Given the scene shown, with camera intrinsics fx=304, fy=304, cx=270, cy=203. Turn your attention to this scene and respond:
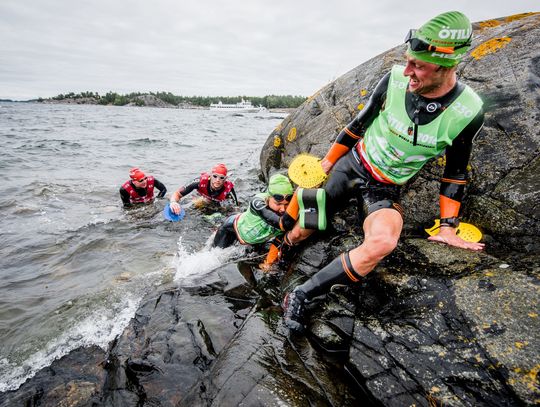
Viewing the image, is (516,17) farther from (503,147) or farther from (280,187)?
(280,187)

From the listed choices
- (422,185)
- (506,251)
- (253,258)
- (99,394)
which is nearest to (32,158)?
(253,258)

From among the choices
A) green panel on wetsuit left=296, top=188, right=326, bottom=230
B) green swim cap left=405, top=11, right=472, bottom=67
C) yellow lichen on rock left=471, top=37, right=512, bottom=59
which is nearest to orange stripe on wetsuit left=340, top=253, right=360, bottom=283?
green panel on wetsuit left=296, top=188, right=326, bottom=230

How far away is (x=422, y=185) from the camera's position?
14.9 ft

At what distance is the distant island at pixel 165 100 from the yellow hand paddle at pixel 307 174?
111m

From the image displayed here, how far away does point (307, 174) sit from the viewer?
14.4 feet

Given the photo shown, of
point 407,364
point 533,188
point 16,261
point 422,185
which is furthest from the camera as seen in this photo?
point 16,261

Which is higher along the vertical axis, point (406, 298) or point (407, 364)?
point (406, 298)

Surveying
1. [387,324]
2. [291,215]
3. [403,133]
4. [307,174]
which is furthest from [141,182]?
[387,324]

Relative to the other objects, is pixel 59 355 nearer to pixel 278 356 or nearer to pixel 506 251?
pixel 278 356

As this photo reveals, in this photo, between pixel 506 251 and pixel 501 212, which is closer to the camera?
pixel 506 251

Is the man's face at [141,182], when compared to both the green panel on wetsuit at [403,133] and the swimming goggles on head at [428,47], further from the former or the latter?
the swimming goggles on head at [428,47]

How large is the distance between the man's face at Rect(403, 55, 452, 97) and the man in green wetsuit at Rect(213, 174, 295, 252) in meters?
2.41

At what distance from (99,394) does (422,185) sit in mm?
4732

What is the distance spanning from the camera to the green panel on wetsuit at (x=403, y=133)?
122 inches
